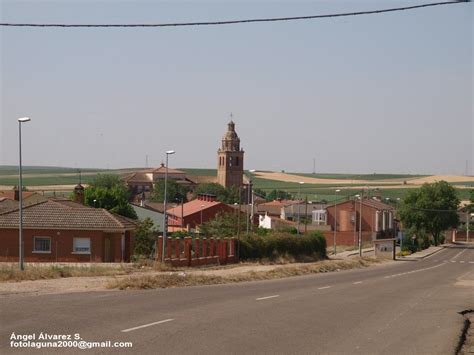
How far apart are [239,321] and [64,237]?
115 feet

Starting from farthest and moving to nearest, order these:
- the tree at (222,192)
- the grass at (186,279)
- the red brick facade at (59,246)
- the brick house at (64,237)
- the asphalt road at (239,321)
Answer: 1. the tree at (222,192)
2. the brick house at (64,237)
3. the red brick facade at (59,246)
4. the grass at (186,279)
5. the asphalt road at (239,321)

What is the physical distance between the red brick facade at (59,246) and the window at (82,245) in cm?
14

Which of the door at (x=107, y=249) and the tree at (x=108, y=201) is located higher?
the tree at (x=108, y=201)

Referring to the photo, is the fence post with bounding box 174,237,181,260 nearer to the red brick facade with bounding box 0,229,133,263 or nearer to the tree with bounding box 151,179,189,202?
the red brick facade with bounding box 0,229,133,263

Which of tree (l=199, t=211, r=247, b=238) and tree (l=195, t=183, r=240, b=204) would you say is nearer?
tree (l=199, t=211, r=247, b=238)

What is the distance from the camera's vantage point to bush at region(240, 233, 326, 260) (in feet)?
171

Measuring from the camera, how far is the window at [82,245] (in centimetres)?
4956

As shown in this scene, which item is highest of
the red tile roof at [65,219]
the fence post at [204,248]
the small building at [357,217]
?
the red tile roof at [65,219]

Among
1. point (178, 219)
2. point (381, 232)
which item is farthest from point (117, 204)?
point (381, 232)

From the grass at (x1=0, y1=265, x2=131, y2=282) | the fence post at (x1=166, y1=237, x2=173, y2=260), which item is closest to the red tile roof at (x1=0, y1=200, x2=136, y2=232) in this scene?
the fence post at (x1=166, y1=237, x2=173, y2=260)

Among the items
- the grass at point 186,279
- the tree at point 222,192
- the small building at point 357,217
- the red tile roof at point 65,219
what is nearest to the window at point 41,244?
the red tile roof at point 65,219

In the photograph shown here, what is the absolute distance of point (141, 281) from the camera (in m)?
23.6

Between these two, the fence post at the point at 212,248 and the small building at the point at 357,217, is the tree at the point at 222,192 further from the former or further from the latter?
the fence post at the point at 212,248

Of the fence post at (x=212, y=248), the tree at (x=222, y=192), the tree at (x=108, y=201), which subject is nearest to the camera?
the fence post at (x=212, y=248)
